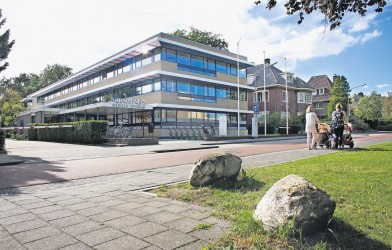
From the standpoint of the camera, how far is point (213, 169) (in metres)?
5.73

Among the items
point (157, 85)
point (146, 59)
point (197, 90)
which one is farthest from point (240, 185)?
point (197, 90)

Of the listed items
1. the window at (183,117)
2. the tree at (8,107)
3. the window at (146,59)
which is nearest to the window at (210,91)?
the window at (183,117)

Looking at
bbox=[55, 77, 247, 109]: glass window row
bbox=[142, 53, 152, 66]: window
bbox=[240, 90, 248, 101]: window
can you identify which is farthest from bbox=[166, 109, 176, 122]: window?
bbox=[240, 90, 248, 101]: window

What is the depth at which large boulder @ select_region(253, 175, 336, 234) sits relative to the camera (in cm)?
316

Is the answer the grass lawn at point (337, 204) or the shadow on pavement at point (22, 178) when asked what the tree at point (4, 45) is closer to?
the shadow on pavement at point (22, 178)

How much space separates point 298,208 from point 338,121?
10.6 m

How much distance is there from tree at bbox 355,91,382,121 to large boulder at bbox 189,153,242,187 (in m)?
62.3

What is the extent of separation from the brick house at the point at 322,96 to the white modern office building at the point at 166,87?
2897 centimetres

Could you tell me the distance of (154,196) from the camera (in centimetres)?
528

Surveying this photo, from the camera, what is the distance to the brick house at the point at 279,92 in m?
50.2

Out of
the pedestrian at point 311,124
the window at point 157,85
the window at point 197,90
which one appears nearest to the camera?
the pedestrian at point 311,124

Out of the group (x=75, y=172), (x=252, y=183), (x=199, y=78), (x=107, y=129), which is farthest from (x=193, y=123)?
(x=252, y=183)

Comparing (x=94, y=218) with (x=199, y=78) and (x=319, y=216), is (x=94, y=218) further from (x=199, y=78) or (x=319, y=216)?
(x=199, y=78)

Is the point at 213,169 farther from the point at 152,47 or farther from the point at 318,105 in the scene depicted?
the point at 318,105
